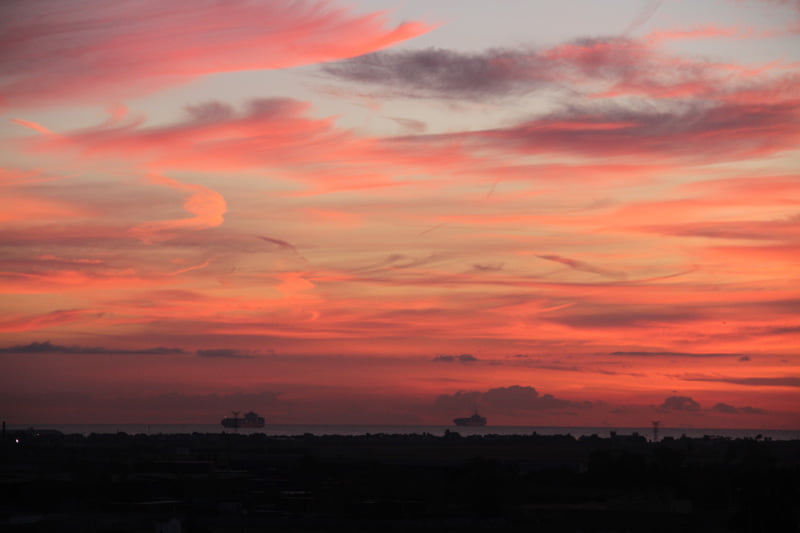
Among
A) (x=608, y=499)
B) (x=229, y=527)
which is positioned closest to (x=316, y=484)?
(x=608, y=499)

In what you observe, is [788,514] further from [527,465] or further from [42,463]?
[42,463]

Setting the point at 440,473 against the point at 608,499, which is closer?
the point at 608,499

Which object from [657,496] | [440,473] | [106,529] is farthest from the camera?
[440,473]

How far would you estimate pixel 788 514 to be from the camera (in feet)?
235

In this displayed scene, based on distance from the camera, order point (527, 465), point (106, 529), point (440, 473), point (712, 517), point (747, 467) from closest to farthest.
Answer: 1. point (106, 529)
2. point (712, 517)
3. point (747, 467)
4. point (440, 473)
5. point (527, 465)

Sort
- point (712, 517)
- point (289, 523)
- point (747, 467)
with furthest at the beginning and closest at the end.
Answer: point (747, 467) < point (712, 517) < point (289, 523)

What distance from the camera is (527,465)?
175 metres

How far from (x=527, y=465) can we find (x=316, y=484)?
187ft

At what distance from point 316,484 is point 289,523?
41.3 meters

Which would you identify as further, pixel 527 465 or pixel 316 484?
pixel 527 465

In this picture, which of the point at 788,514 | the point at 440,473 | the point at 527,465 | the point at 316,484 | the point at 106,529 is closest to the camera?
the point at 788,514

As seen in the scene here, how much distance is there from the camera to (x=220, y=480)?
134125 mm

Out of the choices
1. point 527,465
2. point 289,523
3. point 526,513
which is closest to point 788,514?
point 526,513

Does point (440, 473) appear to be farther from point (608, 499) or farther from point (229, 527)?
point (229, 527)
